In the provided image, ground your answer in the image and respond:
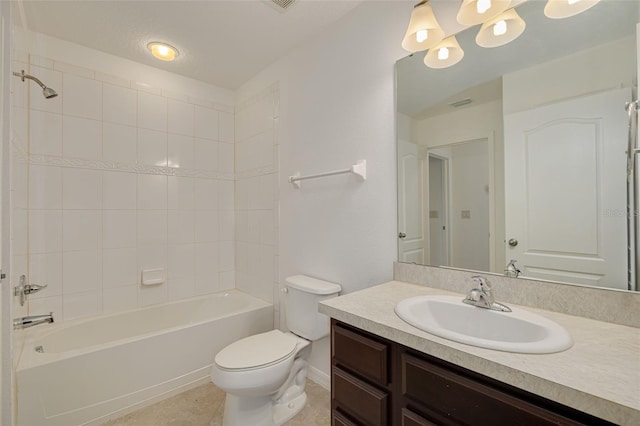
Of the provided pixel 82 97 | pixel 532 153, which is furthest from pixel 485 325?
pixel 82 97

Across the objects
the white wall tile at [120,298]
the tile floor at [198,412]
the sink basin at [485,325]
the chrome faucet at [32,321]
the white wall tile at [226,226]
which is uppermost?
the white wall tile at [226,226]

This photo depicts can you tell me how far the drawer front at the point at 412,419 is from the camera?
0.80 meters

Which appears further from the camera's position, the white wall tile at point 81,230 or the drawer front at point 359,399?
the white wall tile at point 81,230

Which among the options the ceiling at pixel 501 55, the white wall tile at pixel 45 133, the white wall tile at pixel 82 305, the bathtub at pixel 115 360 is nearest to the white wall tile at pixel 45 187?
the white wall tile at pixel 45 133

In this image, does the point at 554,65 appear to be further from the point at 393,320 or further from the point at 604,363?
the point at 393,320

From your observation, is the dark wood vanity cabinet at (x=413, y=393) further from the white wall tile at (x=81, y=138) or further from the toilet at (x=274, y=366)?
the white wall tile at (x=81, y=138)

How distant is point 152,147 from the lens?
2.37 meters

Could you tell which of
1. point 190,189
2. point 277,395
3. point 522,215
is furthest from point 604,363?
point 190,189

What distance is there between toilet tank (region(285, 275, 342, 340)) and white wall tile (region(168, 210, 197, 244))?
1255 mm

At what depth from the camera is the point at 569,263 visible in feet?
3.29

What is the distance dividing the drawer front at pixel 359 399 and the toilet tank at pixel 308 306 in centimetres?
60

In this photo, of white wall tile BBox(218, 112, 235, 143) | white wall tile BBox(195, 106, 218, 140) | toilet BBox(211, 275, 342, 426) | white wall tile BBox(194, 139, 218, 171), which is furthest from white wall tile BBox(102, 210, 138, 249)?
toilet BBox(211, 275, 342, 426)

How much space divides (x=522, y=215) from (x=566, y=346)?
21.4 inches

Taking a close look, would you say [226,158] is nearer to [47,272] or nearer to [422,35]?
[47,272]
